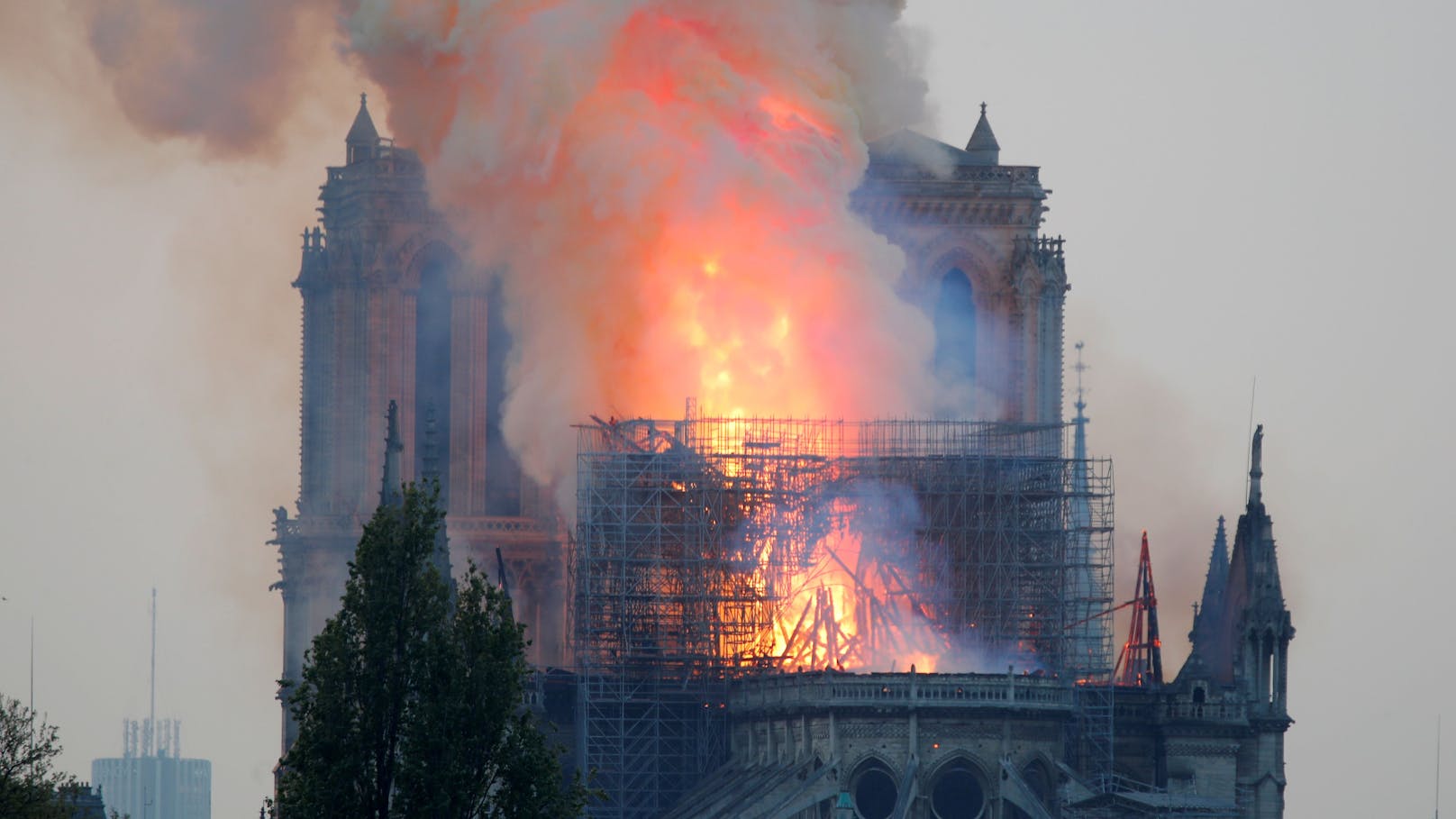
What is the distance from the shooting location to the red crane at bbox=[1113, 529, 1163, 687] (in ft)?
461

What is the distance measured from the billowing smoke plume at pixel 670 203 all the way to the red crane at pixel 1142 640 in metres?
10.0

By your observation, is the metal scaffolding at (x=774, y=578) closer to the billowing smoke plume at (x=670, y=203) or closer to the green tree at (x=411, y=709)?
the billowing smoke plume at (x=670, y=203)

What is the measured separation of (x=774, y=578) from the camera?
127875 millimetres

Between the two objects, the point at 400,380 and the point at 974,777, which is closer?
the point at 974,777

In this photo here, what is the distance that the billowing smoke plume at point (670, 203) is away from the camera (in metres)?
135

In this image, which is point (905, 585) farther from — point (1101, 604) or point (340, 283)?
point (340, 283)

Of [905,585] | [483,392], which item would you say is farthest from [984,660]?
[483,392]

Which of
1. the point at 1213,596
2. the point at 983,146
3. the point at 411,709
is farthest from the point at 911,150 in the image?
the point at 411,709

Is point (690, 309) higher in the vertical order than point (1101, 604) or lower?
higher

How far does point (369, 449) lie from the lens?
474 ft

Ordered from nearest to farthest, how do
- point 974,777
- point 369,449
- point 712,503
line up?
point 974,777, point 712,503, point 369,449

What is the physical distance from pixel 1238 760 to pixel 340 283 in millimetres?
37295

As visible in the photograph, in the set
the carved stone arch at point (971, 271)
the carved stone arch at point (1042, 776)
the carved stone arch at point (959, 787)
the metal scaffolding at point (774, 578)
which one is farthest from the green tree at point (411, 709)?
the carved stone arch at point (971, 271)

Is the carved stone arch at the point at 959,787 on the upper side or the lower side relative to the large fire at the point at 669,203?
lower
